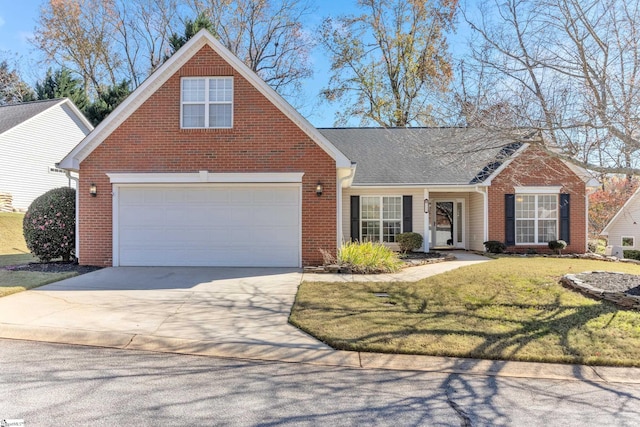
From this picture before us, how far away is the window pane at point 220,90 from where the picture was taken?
1195 centimetres

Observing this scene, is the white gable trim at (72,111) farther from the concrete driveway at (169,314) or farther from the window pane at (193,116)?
the concrete driveway at (169,314)

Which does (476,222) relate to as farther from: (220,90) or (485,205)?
(220,90)

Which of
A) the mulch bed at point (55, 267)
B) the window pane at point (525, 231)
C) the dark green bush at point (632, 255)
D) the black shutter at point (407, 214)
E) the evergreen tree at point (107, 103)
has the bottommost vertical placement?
the dark green bush at point (632, 255)

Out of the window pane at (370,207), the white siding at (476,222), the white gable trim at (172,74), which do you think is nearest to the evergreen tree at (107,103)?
the white gable trim at (172,74)

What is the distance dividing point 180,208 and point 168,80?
3.57 metres

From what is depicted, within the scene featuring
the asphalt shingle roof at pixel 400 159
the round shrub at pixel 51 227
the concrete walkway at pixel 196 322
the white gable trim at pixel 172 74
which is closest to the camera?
the concrete walkway at pixel 196 322

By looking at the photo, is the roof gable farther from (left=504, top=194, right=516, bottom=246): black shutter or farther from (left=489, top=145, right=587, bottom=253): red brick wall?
(left=504, top=194, right=516, bottom=246): black shutter

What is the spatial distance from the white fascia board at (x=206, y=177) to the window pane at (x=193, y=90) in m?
2.13

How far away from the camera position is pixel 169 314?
6.98 m

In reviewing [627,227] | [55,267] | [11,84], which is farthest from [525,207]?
[11,84]

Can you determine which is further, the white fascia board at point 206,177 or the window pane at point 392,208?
the window pane at point 392,208

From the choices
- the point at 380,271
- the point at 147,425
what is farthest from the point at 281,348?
the point at 380,271

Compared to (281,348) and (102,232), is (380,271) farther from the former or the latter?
(102,232)

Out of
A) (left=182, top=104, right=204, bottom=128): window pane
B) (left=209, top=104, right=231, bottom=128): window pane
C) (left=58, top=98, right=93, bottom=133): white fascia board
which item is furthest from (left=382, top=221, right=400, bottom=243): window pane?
(left=58, top=98, right=93, bottom=133): white fascia board
